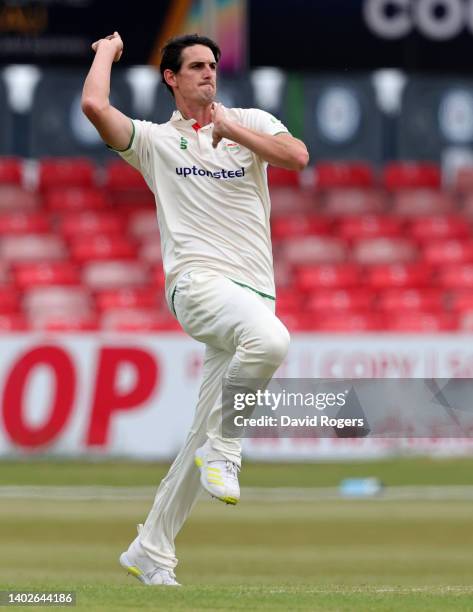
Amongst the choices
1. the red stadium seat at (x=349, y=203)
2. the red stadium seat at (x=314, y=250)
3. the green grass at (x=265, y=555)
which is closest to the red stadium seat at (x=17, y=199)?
the red stadium seat at (x=314, y=250)

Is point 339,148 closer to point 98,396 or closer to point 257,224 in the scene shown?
point 98,396

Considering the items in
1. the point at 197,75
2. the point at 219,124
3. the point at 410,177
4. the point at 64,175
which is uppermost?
the point at 197,75

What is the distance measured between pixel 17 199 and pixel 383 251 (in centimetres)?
430

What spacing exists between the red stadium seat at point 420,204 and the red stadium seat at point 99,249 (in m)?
3.50

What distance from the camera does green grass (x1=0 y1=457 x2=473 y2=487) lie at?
15.2 metres

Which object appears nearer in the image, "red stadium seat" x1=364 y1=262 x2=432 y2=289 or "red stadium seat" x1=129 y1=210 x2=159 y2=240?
"red stadium seat" x1=364 y1=262 x2=432 y2=289

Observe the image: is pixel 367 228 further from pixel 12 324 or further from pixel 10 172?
pixel 12 324

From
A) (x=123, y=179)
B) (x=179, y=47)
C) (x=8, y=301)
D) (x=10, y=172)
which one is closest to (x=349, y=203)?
(x=123, y=179)

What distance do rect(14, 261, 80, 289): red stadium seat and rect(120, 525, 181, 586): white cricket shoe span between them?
36.2ft

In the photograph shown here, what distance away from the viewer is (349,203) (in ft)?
68.6

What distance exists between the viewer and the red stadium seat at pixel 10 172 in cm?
2005

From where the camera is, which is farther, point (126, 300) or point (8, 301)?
point (126, 300)

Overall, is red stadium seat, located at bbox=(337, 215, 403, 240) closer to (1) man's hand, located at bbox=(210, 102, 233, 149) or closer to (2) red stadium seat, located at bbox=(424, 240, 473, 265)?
(2) red stadium seat, located at bbox=(424, 240, 473, 265)

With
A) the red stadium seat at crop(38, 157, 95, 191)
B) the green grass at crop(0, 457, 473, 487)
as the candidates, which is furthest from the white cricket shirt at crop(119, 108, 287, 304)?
the red stadium seat at crop(38, 157, 95, 191)
